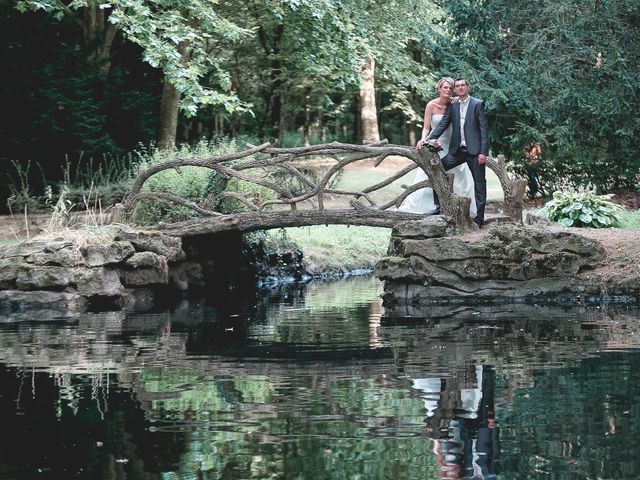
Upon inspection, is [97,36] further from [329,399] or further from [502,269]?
[329,399]

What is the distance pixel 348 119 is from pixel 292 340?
112 ft

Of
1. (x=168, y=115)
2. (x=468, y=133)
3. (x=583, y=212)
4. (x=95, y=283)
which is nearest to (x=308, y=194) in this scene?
(x=468, y=133)

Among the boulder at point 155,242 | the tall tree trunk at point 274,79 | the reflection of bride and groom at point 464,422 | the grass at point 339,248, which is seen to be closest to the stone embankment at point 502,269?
the boulder at point 155,242

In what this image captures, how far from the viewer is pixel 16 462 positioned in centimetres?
574

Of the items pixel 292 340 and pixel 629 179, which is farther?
pixel 629 179

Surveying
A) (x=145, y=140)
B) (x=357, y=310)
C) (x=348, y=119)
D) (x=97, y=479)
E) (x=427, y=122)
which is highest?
(x=348, y=119)

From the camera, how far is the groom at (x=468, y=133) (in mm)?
14039

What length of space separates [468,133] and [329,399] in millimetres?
7473

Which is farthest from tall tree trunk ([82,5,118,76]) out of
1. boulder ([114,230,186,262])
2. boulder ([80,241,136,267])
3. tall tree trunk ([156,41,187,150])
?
boulder ([80,241,136,267])

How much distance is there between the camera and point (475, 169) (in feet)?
46.9

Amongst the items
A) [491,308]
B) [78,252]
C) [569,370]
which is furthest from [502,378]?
[78,252]

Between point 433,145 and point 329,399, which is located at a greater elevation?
point 433,145

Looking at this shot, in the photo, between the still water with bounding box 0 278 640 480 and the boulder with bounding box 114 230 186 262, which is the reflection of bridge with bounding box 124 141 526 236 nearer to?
the boulder with bounding box 114 230 186 262

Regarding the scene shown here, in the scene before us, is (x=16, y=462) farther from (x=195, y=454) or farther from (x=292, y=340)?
(x=292, y=340)
